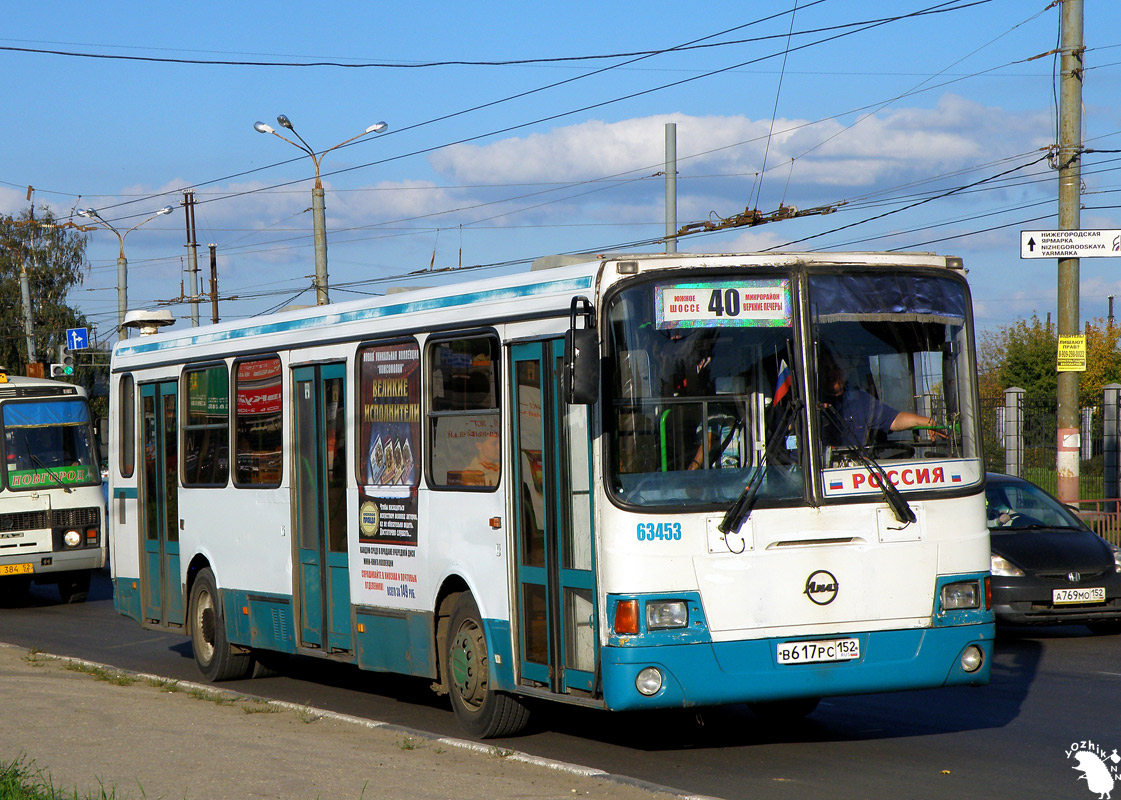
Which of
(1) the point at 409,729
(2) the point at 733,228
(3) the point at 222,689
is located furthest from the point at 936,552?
(2) the point at 733,228

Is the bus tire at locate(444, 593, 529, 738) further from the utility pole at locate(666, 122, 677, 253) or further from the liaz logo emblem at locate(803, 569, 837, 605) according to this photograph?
the utility pole at locate(666, 122, 677, 253)

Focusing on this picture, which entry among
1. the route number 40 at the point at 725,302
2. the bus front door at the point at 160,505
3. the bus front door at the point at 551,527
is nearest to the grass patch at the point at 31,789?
the bus front door at the point at 551,527

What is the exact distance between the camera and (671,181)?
2517 cm

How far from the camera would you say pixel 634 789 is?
714cm

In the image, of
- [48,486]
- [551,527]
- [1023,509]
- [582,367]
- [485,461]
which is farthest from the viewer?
[48,486]

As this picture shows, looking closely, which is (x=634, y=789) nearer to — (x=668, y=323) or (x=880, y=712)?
(x=668, y=323)

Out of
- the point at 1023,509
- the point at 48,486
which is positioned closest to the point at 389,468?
the point at 1023,509

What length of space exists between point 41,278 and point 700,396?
2504 inches

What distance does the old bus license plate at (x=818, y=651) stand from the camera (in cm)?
779

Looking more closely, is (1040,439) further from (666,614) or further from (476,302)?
(666,614)

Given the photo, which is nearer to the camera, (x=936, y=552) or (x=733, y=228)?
(x=936, y=552)

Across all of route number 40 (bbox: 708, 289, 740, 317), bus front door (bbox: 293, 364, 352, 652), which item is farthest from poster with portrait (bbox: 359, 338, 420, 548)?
route number 40 (bbox: 708, 289, 740, 317)

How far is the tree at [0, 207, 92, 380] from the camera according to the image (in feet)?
218

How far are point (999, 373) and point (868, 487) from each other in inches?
2462
